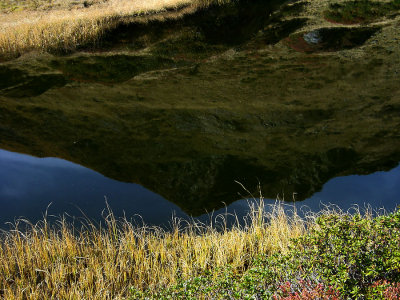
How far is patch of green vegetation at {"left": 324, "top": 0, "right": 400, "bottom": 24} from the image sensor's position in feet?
136

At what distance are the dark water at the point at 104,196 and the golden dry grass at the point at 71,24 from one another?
2027 centimetres

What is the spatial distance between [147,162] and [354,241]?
→ 12.4 m

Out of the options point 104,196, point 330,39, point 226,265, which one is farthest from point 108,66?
point 226,265

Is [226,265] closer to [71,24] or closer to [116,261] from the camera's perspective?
[116,261]

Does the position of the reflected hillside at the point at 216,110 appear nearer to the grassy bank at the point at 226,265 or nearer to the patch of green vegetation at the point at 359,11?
the patch of green vegetation at the point at 359,11

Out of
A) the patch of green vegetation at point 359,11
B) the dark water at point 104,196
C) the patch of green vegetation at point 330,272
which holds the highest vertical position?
the patch of green vegetation at point 359,11

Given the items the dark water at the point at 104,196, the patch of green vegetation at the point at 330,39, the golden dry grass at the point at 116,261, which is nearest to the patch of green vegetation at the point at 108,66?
the patch of green vegetation at the point at 330,39

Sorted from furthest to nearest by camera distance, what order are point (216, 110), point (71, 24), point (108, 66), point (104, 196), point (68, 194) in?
point (71, 24), point (108, 66), point (216, 110), point (68, 194), point (104, 196)

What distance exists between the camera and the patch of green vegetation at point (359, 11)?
136 feet

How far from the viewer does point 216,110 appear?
21.7m

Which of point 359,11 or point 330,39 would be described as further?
point 359,11

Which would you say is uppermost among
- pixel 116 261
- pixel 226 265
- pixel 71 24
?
pixel 71 24

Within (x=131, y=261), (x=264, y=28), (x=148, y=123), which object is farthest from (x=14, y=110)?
(x=264, y=28)

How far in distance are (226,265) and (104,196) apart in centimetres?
514
